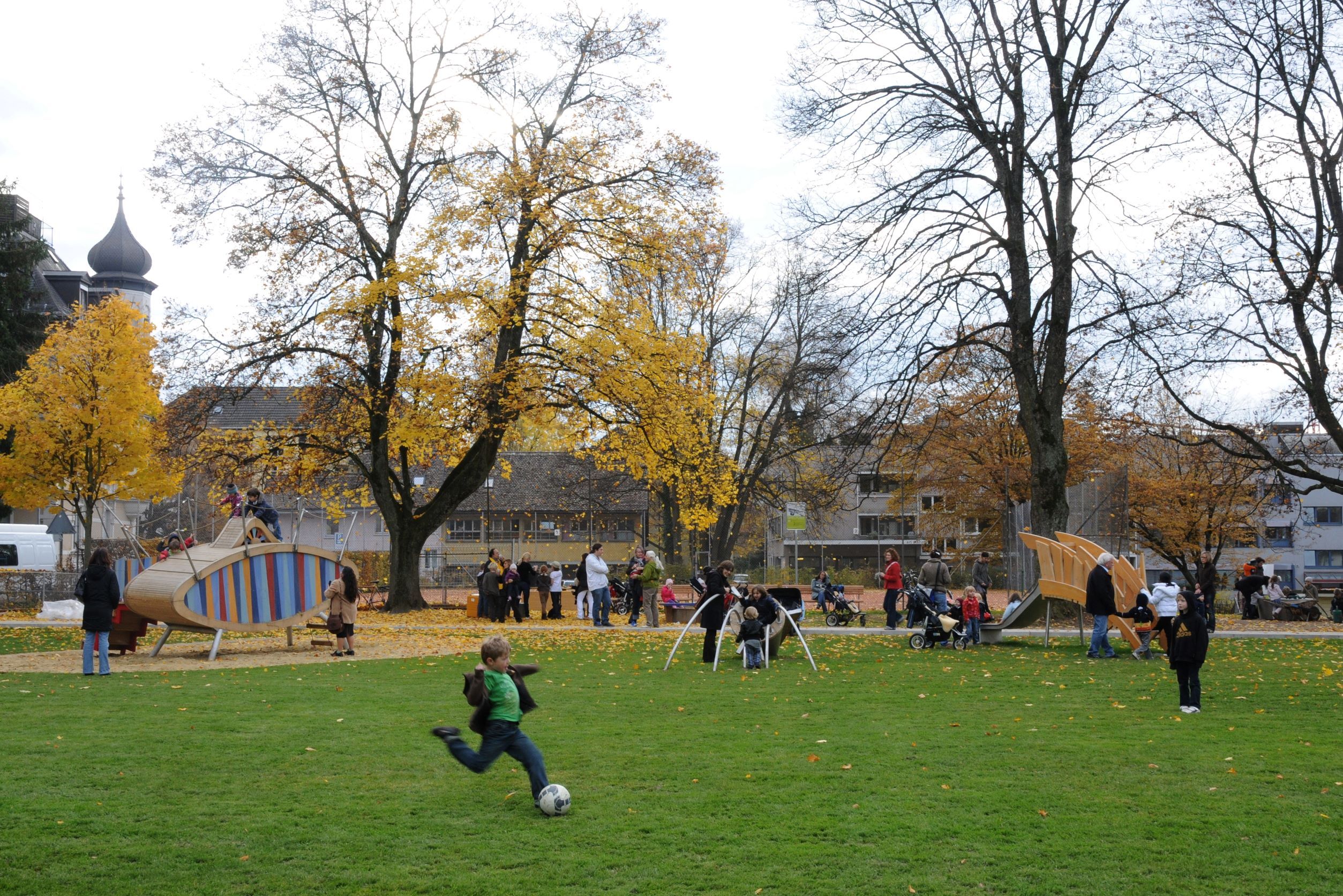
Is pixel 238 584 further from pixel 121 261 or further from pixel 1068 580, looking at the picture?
pixel 121 261

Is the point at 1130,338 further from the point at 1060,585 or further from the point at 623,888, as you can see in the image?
the point at 623,888

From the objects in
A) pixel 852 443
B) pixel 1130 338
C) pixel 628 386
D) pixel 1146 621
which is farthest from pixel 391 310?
pixel 1146 621

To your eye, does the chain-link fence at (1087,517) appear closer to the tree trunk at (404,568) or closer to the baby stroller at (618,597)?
the baby stroller at (618,597)

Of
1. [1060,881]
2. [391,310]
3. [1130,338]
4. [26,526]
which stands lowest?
[1060,881]

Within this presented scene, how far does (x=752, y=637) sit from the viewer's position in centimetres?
1648

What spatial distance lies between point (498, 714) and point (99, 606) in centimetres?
1011

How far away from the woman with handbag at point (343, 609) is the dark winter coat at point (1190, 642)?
37.1ft

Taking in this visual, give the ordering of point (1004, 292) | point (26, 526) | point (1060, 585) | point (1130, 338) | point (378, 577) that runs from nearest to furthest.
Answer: point (1060, 585) → point (1130, 338) → point (1004, 292) → point (26, 526) → point (378, 577)

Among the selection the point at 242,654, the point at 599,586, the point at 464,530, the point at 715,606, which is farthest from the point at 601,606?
the point at 464,530

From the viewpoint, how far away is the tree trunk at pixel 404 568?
1230 inches

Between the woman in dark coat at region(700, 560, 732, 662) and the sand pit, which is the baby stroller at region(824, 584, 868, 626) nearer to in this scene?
the sand pit

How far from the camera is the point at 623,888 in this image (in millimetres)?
5852

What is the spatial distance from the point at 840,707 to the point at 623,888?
6.68 metres

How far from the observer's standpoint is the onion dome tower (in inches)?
3260
